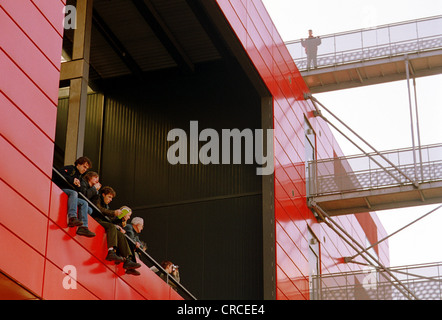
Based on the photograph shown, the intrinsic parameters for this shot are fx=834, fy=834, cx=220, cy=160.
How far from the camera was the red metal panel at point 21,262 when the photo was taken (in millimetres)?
13023

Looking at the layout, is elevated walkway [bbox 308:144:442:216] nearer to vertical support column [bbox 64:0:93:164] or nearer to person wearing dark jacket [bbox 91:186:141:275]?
vertical support column [bbox 64:0:93:164]

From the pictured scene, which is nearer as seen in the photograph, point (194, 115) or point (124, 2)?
point (124, 2)

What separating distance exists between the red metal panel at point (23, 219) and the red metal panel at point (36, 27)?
2307 millimetres

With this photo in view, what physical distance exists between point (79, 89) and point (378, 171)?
470 inches

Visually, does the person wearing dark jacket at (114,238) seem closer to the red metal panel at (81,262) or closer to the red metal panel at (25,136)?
the red metal panel at (81,262)

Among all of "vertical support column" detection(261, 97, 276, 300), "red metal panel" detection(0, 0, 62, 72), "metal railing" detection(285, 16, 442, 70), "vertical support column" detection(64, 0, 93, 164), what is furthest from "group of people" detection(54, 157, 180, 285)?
"metal railing" detection(285, 16, 442, 70)

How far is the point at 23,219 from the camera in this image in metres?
13.7

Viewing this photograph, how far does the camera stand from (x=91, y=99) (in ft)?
96.0

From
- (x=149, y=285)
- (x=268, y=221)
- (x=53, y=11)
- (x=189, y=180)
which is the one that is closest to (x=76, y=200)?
(x=53, y=11)

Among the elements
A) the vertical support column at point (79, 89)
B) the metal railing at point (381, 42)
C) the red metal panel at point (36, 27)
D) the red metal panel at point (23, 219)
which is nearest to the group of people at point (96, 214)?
the red metal panel at point (23, 219)

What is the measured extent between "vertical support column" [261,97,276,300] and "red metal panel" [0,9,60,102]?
11484 mm
